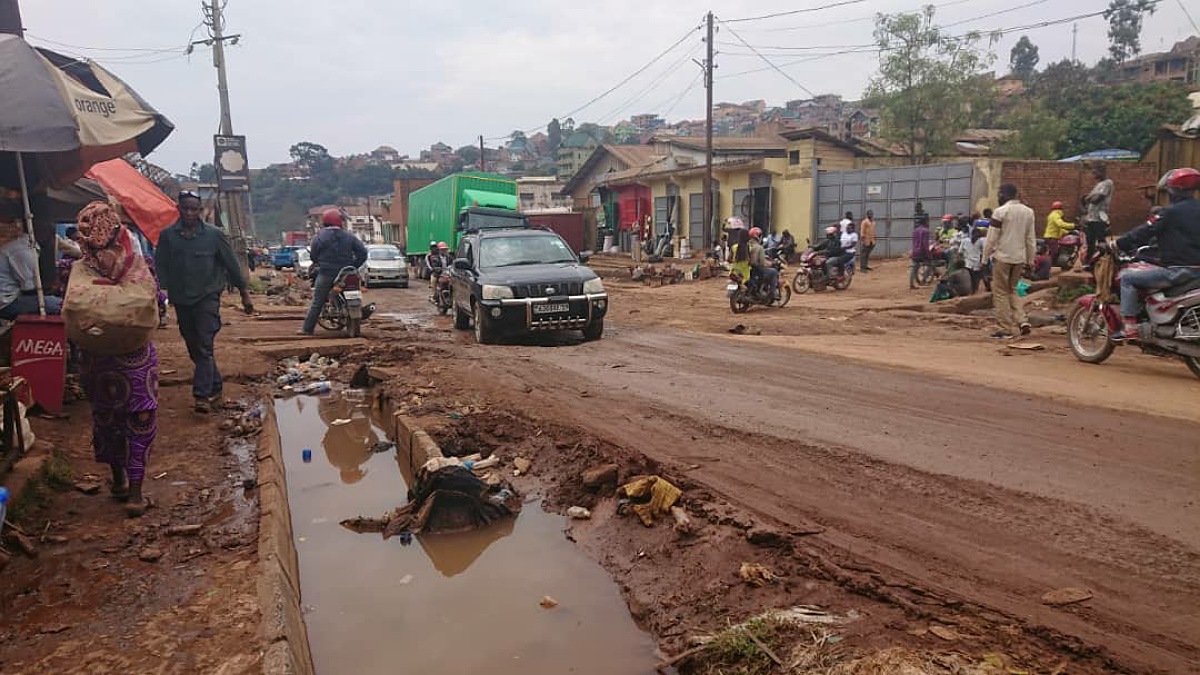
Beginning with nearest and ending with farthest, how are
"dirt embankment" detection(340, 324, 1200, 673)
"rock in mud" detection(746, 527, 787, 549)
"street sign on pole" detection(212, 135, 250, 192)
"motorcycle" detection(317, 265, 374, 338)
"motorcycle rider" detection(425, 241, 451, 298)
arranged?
"dirt embankment" detection(340, 324, 1200, 673), "rock in mud" detection(746, 527, 787, 549), "motorcycle" detection(317, 265, 374, 338), "motorcycle rider" detection(425, 241, 451, 298), "street sign on pole" detection(212, 135, 250, 192)

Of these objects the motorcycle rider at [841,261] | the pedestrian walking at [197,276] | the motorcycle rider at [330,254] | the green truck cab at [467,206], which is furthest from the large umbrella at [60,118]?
the motorcycle rider at [841,261]

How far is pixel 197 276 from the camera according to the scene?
6.62m

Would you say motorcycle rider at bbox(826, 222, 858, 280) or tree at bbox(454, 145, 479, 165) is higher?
tree at bbox(454, 145, 479, 165)

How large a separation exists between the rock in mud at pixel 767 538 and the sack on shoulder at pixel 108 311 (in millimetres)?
3558

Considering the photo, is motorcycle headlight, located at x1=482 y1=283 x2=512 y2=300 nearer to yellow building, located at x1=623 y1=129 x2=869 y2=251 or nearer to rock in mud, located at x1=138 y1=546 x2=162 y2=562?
rock in mud, located at x1=138 y1=546 x2=162 y2=562

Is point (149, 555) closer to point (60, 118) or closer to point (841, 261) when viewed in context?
point (60, 118)

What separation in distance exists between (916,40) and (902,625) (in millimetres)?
35922

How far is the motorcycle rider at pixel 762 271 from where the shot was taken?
47.0 ft

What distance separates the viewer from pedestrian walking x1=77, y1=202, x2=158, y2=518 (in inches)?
170

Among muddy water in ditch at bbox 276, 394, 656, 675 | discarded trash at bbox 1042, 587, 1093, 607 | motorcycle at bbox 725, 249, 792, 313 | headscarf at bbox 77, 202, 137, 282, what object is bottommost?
muddy water in ditch at bbox 276, 394, 656, 675

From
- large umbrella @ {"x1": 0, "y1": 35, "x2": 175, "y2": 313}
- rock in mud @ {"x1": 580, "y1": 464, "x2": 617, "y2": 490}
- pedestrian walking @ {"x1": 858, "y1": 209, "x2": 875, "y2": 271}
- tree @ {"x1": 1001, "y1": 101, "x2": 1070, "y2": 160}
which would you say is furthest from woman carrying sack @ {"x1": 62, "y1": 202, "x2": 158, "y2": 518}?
tree @ {"x1": 1001, "y1": 101, "x2": 1070, "y2": 160}

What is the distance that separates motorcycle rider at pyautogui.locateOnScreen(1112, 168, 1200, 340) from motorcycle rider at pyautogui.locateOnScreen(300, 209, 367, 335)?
9.51 m

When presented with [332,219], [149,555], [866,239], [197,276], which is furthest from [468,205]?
[149,555]

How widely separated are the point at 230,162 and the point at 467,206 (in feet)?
31.6
